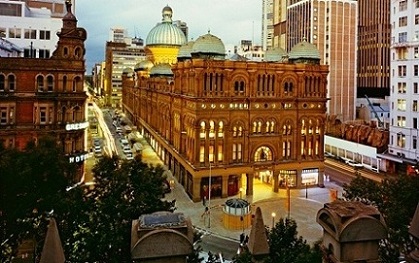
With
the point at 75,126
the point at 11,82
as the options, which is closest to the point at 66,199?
the point at 11,82

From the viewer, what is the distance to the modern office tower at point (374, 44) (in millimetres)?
150125

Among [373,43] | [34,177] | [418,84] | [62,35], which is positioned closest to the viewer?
[34,177]

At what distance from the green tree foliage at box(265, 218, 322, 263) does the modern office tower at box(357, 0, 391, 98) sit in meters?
144

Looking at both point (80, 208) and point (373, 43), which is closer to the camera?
point (80, 208)

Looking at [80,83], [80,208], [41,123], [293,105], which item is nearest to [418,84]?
[293,105]

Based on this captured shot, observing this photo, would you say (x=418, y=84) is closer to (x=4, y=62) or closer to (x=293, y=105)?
(x=293, y=105)

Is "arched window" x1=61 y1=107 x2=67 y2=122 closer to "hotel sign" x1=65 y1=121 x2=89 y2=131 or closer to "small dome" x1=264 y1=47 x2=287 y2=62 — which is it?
"hotel sign" x1=65 y1=121 x2=89 y2=131

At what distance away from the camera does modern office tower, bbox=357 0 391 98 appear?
150125mm

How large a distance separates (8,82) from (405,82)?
61.6m

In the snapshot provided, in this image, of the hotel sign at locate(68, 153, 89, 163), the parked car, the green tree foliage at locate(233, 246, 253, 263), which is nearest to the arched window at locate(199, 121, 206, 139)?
the hotel sign at locate(68, 153, 89, 163)

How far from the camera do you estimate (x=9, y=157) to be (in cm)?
2178

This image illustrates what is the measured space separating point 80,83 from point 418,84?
53.5m

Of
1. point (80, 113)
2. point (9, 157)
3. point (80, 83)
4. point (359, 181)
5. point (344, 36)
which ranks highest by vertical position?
point (344, 36)

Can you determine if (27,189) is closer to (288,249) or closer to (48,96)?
(288,249)
